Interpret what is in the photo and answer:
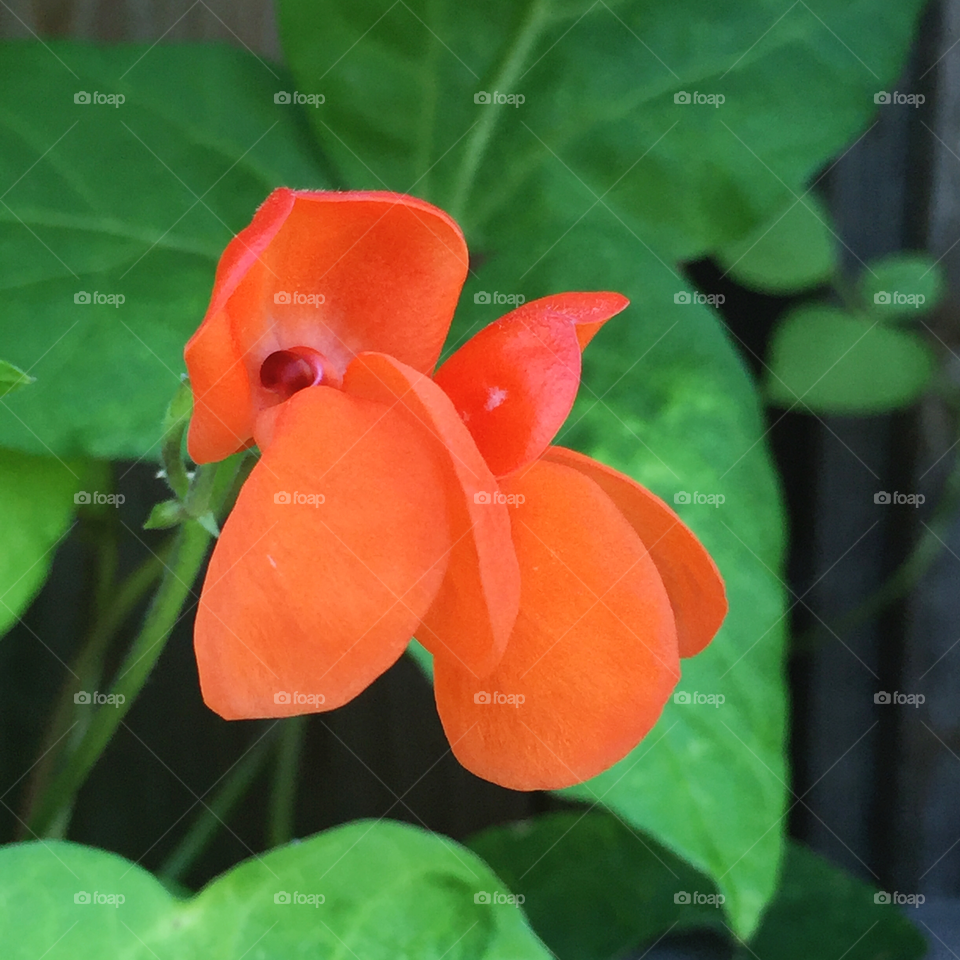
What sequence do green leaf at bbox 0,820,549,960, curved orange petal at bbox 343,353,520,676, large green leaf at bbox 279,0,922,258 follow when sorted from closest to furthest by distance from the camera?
curved orange petal at bbox 343,353,520,676 → green leaf at bbox 0,820,549,960 → large green leaf at bbox 279,0,922,258

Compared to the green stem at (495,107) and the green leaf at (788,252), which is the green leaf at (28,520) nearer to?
the green stem at (495,107)

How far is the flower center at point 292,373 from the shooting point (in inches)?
10.4

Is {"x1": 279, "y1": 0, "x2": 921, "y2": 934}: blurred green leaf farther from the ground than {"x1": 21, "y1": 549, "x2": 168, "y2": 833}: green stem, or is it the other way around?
{"x1": 279, "y1": 0, "x2": 921, "y2": 934}: blurred green leaf

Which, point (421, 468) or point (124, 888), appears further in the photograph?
point (124, 888)

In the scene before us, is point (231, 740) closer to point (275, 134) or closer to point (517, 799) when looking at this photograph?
point (517, 799)

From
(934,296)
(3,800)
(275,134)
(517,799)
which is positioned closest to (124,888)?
(3,800)

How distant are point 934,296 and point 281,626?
438 millimetres

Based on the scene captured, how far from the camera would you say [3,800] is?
16.4 inches

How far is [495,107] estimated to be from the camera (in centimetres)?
45

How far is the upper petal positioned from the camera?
232 millimetres

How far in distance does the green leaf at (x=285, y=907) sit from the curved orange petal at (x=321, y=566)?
16 centimetres

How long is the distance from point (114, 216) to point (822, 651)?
463 mm

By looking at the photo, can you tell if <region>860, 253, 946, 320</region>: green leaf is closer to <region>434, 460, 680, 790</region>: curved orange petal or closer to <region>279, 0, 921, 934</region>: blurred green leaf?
<region>279, 0, 921, 934</region>: blurred green leaf

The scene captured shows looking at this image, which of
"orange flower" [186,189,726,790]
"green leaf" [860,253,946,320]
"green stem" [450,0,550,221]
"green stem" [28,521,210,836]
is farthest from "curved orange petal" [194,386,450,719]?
"green leaf" [860,253,946,320]
